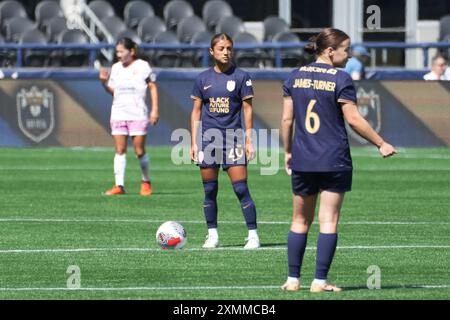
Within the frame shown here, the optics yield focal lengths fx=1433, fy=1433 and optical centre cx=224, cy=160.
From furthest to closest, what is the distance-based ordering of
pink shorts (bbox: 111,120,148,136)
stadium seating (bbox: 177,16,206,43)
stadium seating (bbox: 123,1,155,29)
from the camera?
stadium seating (bbox: 123,1,155,29), stadium seating (bbox: 177,16,206,43), pink shorts (bbox: 111,120,148,136)

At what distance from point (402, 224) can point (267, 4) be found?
22788mm

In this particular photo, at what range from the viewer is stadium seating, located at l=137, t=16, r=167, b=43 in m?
33.8

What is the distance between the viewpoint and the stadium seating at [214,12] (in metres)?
35.4

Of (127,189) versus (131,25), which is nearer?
(127,189)

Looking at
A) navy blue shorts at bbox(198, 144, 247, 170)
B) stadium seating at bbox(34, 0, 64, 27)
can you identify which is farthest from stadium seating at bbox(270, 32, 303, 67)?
navy blue shorts at bbox(198, 144, 247, 170)

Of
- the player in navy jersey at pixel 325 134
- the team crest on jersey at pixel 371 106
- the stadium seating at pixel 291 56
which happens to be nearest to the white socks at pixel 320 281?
the player in navy jersey at pixel 325 134

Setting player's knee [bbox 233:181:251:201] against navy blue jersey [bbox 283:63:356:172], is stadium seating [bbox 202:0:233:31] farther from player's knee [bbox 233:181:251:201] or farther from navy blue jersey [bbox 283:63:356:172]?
navy blue jersey [bbox 283:63:356:172]

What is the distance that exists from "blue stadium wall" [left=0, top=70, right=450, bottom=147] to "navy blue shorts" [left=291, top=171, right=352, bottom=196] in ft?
56.6

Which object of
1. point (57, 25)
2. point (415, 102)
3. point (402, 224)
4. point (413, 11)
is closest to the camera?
point (402, 224)

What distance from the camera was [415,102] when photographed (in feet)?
92.0

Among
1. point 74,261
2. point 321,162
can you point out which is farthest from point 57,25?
point 321,162

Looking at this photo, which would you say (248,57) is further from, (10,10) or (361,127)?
(361,127)

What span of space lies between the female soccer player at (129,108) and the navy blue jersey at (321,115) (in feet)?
30.7
